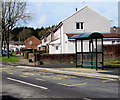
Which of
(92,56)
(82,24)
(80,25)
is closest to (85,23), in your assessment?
(82,24)

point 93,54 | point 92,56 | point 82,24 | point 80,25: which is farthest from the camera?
point 82,24

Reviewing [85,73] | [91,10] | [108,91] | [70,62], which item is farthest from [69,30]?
[108,91]

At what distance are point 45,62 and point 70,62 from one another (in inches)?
121

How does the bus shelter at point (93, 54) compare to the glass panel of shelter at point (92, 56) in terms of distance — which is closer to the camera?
the bus shelter at point (93, 54)

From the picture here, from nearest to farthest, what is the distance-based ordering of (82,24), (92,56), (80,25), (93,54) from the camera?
(93,54) < (92,56) < (80,25) < (82,24)

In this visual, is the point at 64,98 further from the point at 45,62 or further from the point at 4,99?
the point at 45,62

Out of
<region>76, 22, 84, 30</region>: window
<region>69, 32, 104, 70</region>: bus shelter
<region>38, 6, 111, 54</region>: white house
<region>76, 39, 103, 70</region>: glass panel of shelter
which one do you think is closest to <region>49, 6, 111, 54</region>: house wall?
<region>38, 6, 111, 54</region>: white house

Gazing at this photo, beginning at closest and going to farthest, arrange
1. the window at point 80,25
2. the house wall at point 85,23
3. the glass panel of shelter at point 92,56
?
the glass panel of shelter at point 92,56 < the house wall at point 85,23 < the window at point 80,25

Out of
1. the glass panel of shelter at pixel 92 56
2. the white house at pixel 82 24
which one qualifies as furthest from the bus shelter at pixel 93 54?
the white house at pixel 82 24

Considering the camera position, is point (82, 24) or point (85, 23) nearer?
point (85, 23)

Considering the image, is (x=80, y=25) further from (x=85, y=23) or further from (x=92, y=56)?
(x=92, y=56)

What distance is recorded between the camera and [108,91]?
8969 millimetres

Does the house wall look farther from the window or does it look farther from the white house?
the window

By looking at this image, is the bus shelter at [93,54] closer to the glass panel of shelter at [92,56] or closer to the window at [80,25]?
the glass panel of shelter at [92,56]
